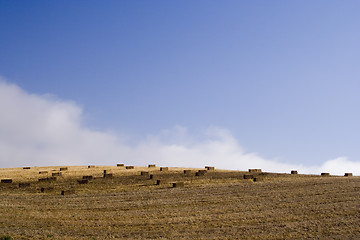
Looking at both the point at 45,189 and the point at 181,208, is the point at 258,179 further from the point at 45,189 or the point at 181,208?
the point at 45,189

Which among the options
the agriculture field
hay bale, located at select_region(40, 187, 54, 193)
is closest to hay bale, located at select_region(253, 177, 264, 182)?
the agriculture field

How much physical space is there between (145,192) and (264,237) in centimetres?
1384

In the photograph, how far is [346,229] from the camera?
20.4 metres

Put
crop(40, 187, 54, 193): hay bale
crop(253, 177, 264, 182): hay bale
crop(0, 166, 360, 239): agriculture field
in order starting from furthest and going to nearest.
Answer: crop(253, 177, 264, 182): hay bale → crop(40, 187, 54, 193): hay bale → crop(0, 166, 360, 239): agriculture field

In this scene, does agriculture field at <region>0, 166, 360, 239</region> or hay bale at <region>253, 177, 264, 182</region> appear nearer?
agriculture field at <region>0, 166, 360, 239</region>

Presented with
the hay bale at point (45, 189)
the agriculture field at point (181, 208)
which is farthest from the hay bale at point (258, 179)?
the hay bale at point (45, 189)

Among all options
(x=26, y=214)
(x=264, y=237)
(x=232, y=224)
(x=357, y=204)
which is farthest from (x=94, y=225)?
(x=357, y=204)

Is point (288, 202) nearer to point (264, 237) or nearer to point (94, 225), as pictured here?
point (264, 237)

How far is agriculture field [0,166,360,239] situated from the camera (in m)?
20.2

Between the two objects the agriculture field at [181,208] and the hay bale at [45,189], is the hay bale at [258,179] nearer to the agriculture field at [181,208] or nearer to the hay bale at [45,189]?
the agriculture field at [181,208]

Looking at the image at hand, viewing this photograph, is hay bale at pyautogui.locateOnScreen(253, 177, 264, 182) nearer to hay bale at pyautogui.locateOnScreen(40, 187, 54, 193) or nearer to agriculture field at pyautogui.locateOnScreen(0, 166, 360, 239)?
agriculture field at pyautogui.locateOnScreen(0, 166, 360, 239)

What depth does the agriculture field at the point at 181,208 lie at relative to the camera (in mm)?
20234

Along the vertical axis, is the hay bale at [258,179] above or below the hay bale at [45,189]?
above

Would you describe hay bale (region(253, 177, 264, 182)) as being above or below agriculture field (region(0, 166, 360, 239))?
above
